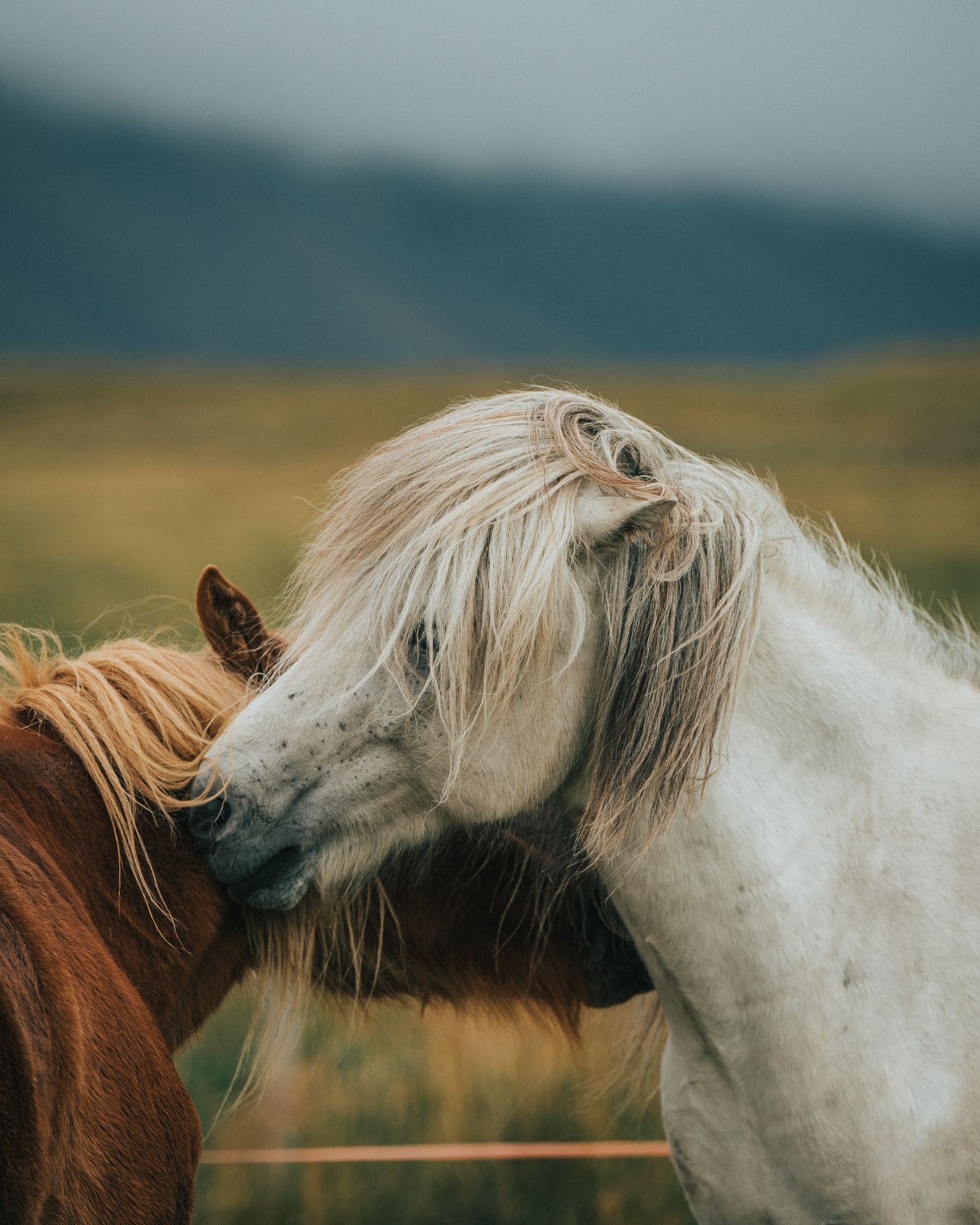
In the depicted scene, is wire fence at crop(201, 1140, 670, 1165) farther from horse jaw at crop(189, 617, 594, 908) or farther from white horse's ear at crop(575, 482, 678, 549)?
white horse's ear at crop(575, 482, 678, 549)

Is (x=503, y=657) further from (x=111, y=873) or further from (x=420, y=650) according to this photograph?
(x=111, y=873)

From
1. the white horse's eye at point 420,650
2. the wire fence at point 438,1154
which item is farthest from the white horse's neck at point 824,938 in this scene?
the wire fence at point 438,1154

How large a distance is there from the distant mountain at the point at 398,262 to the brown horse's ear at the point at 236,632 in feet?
210

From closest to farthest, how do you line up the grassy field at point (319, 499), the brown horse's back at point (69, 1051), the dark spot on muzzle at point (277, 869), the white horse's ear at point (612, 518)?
the brown horse's back at point (69, 1051), the white horse's ear at point (612, 518), the dark spot on muzzle at point (277, 869), the grassy field at point (319, 499)

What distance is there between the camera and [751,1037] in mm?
1287

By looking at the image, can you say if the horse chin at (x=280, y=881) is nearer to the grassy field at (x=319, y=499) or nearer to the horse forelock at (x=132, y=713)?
the horse forelock at (x=132, y=713)

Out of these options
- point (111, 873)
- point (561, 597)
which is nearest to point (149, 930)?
Answer: point (111, 873)

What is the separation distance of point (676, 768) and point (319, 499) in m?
0.96

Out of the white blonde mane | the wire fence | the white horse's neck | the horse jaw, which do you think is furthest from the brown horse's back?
the wire fence

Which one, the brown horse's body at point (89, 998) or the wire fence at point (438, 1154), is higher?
the brown horse's body at point (89, 998)

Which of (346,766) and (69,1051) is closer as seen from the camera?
(69,1051)

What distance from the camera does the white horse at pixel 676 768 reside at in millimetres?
1188

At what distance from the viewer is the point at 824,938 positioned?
1.25m

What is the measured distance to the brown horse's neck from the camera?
1.22 metres
